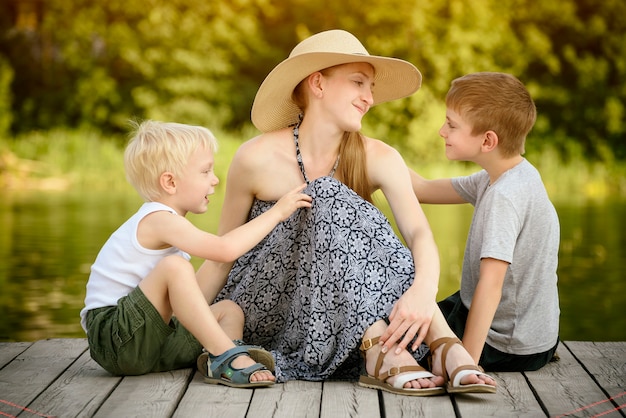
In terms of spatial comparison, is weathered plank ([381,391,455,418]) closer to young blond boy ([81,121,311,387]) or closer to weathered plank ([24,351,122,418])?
young blond boy ([81,121,311,387])

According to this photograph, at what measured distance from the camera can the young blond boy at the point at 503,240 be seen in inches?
95.8

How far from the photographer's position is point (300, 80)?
9.07 feet

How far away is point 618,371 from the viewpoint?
2547 mm

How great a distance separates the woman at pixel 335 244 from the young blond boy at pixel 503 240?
0.48 ft

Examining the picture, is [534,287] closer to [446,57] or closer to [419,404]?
[419,404]

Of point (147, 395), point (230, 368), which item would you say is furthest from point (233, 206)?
point (147, 395)

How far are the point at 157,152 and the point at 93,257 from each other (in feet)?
14.5

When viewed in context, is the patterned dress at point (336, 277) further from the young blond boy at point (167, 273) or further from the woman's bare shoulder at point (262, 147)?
the woman's bare shoulder at point (262, 147)

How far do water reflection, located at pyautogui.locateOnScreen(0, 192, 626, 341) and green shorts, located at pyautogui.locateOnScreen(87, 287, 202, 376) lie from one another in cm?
189

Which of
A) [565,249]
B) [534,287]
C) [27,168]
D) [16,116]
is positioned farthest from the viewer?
[16,116]

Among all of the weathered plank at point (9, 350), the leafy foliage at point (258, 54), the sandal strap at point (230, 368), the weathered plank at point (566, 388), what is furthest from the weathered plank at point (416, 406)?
the leafy foliage at point (258, 54)

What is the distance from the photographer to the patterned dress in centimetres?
237

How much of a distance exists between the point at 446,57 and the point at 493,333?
12820 millimetres

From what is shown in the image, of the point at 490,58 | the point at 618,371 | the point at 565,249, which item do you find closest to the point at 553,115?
the point at 490,58
